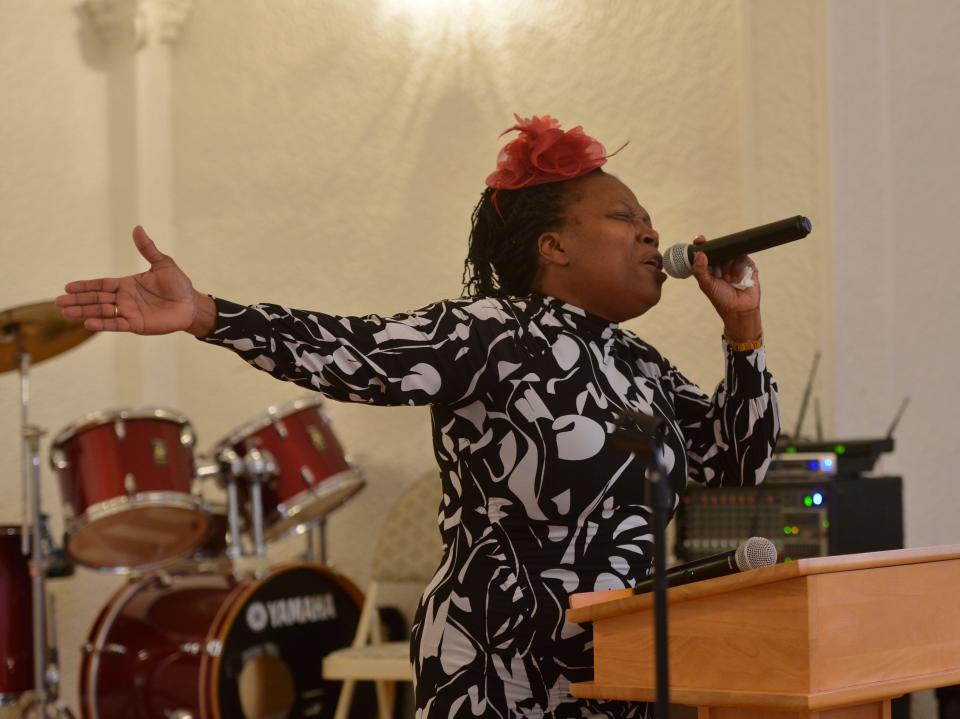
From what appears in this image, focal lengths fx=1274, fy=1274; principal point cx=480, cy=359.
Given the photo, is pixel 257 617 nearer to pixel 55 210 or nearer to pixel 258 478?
pixel 258 478

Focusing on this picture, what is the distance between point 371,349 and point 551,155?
0.58 meters

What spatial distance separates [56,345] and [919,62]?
3.07 metres

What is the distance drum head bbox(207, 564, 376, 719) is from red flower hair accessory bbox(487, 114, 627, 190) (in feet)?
8.24

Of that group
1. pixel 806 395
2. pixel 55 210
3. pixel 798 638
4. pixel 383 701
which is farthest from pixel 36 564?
pixel 798 638

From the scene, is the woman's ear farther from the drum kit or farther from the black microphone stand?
the drum kit

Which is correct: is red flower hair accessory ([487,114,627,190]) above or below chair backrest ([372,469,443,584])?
above

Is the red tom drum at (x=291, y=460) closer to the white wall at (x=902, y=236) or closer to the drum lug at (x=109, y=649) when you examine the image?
the drum lug at (x=109, y=649)

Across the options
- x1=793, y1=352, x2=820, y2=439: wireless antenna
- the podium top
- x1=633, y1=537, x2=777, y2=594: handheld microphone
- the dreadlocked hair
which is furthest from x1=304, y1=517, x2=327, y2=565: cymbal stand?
x1=633, y1=537, x2=777, y2=594: handheld microphone

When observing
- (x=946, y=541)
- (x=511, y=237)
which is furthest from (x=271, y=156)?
(x=511, y=237)

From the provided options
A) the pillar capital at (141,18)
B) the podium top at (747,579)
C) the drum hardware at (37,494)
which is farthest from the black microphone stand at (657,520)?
the pillar capital at (141,18)

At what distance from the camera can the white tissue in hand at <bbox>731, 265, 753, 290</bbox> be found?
6.80 feet

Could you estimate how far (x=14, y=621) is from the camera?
452 cm

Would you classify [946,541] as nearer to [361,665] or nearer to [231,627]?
[361,665]

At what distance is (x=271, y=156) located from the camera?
18.6 ft
